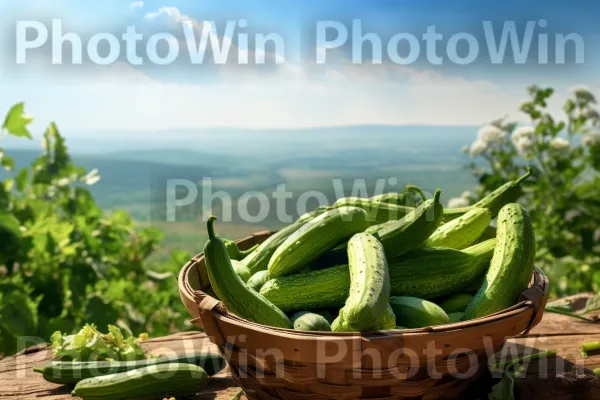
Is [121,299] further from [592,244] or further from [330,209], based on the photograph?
[592,244]

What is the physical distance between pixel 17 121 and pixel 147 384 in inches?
64.8

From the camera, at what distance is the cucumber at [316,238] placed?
5.07ft

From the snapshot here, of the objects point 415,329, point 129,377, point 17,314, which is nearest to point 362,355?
point 415,329

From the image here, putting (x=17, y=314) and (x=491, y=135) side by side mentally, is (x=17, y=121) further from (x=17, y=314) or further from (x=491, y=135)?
(x=491, y=135)

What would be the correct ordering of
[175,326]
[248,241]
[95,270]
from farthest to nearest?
[175,326] < [95,270] < [248,241]

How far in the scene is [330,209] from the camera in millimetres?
1769

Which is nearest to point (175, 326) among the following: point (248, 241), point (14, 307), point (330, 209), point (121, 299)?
point (121, 299)

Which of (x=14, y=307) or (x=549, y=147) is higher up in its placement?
(x=549, y=147)

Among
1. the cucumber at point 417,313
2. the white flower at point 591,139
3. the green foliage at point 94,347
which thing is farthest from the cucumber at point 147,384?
the white flower at point 591,139

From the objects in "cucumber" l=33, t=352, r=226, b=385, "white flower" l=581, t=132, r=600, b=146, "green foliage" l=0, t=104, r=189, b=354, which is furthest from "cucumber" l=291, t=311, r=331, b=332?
"white flower" l=581, t=132, r=600, b=146

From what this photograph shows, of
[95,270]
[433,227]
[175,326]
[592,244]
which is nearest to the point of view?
[433,227]

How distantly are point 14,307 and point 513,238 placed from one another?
6.02 feet

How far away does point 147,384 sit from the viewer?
5.15 feet

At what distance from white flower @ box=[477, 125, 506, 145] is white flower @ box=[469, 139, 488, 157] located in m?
0.02
